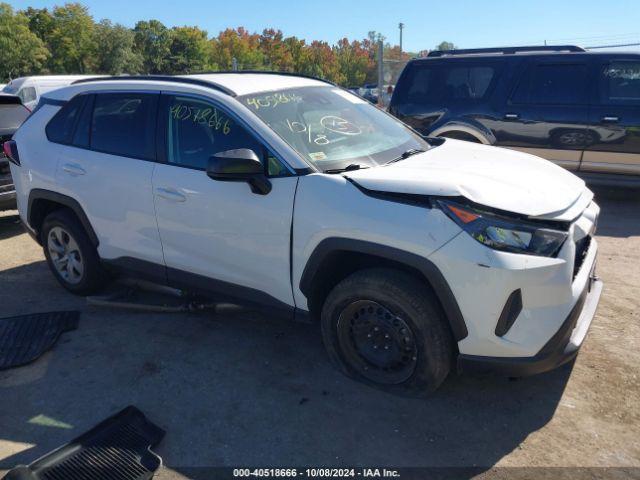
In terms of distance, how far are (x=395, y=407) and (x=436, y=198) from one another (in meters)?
1.20

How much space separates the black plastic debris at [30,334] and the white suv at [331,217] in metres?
0.45

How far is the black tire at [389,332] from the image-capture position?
2859 mm

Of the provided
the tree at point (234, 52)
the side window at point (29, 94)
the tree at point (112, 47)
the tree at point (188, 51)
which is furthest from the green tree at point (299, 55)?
the side window at point (29, 94)

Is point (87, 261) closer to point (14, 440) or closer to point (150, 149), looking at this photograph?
point (150, 149)

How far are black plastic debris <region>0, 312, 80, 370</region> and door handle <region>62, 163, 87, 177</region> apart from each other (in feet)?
3.64

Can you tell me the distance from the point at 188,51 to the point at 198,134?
71.1 m

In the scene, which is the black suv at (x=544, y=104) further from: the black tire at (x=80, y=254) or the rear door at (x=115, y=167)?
the black tire at (x=80, y=254)

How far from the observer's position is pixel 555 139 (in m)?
7.05

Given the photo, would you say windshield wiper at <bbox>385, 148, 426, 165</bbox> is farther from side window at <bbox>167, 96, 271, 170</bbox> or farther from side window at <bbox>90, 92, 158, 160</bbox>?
side window at <bbox>90, 92, 158, 160</bbox>

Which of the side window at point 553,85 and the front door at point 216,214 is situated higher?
the side window at point 553,85

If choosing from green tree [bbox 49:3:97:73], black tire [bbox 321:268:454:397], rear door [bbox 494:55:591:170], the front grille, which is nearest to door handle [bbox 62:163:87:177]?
black tire [bbox 321:268:454:397]

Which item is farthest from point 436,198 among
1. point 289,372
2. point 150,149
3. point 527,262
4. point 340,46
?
point 340,46

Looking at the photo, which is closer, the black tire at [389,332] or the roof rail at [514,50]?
the black tire at [389,332]

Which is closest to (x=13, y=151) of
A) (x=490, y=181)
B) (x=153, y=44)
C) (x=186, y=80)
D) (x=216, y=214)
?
(x=186, y=80)
